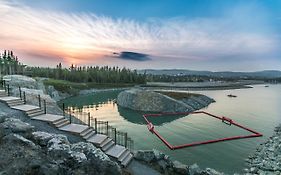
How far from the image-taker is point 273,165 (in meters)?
16.3

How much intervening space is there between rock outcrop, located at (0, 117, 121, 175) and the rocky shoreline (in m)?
12.3

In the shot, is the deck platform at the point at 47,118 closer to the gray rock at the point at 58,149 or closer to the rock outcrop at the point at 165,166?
the gray rock at the point at 58,149

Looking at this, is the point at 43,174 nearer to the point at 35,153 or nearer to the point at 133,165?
the point at 35,153

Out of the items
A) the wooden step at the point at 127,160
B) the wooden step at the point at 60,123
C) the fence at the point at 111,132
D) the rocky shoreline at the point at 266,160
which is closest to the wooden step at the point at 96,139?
the fence at the point at 111,132

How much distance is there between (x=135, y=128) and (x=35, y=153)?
20.9m

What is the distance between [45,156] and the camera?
29.2 ft

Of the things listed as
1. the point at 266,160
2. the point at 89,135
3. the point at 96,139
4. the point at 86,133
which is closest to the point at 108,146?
the point at 96,139

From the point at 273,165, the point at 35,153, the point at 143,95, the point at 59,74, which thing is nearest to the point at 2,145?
the point at 35,153

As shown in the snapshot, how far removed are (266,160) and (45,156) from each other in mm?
17767

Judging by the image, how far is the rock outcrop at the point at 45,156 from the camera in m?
8.16

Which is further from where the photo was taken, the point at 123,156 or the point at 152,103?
the point at 152,103

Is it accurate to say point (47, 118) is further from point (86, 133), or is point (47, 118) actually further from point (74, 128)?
point (86, 133)

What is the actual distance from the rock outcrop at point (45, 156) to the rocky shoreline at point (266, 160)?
12.3m

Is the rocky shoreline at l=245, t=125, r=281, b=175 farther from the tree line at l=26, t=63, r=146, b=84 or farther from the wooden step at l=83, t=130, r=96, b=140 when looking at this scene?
the tree line at l=26, t=63, r=146, b=84
